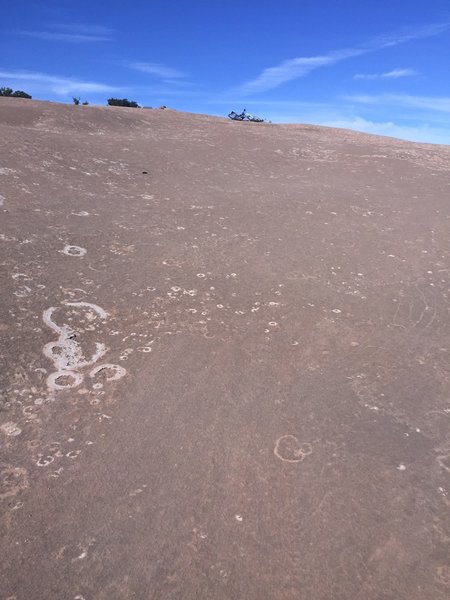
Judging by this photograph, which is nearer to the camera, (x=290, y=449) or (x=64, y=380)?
(x=290, y=449)

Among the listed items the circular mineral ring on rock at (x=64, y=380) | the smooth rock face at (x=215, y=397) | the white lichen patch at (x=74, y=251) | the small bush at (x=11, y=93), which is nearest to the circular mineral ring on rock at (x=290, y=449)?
the smooth rock face at (x=215, y=397)

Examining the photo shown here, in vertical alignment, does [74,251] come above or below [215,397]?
above

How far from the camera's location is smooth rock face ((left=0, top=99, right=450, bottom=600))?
1925 millimetres

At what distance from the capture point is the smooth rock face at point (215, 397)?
192cm

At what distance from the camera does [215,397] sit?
2869mm

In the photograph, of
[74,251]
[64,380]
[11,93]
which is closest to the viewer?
[64,380]

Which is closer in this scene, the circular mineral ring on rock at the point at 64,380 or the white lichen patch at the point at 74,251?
the circular mineral ring on rock at the point at 64,380

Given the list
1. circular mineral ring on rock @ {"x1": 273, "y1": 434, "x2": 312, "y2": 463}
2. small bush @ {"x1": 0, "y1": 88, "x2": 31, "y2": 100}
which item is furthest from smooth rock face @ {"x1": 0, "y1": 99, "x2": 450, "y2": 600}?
small bush @ {"x1": 0, "y1": 88, "x2": 31, "y2": 100}

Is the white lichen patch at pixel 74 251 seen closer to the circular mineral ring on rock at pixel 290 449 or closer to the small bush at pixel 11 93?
the circular mineral ring on rock at pixel 290 449

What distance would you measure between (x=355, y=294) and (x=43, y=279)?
261 cm

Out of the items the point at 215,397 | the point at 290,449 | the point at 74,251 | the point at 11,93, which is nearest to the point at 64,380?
the point at 215,397

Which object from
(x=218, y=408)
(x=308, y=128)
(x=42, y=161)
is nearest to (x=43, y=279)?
(x=218, y=408)

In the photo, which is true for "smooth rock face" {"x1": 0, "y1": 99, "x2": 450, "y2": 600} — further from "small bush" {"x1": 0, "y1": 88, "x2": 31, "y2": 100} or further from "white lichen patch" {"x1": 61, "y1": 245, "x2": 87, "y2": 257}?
"small bush" {"x1": 0, "y1": 88, "x2": 31, "y2": 100}

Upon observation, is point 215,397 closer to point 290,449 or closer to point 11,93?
point 290,449
